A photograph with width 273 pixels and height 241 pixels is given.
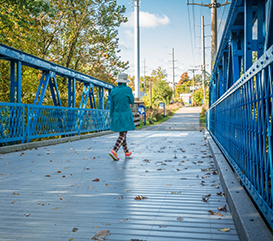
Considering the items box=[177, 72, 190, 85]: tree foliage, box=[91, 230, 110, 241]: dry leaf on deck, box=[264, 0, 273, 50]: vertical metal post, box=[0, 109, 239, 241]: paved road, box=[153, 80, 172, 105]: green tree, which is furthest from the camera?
box=[177, 72, 190, 85]: tree foliage

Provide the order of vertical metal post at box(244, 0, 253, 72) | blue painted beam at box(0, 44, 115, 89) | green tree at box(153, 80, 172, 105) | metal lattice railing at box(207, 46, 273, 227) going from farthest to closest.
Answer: green tree at box(153, 80, 172, 105) < blue painted beam at box(0, 44, 115, 89) < vertical metal post at box(244, 0, 253, 72) < metal lattice railing at box(207, 46, 273, 227)

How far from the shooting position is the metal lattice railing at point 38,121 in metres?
8.47

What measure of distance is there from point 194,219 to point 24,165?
14.2 feet

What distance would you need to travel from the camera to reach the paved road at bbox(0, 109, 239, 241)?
9.18 feet

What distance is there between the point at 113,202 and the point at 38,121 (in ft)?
23.5

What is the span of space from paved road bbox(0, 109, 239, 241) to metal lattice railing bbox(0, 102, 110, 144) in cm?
212

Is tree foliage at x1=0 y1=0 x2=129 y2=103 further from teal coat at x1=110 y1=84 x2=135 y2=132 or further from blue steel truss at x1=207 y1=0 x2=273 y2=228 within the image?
blue steel truss at x1=207 y1=0 x2=273 y2=228

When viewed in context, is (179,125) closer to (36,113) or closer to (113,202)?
(36,113)

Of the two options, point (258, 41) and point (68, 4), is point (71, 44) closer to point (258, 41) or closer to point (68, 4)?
point (68, 4)

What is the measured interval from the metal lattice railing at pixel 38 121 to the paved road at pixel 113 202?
2122mm

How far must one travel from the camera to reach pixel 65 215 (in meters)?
3.26

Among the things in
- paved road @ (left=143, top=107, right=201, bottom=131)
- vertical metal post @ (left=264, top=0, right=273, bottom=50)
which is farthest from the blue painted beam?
paved road @ (left=143, top=107, right=201, bottom=131)

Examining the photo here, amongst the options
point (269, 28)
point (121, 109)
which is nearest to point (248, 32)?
point (269, 28)

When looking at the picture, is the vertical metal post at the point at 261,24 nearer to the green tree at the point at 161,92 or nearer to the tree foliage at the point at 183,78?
the green tree at the point at 161,92
